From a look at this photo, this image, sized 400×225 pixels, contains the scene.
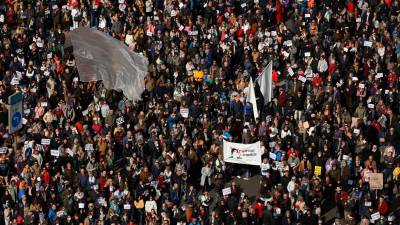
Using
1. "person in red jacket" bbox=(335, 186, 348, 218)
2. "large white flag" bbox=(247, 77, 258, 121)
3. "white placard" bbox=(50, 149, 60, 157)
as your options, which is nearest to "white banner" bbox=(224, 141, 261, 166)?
"large white flag" bbox=(247, 77, 258, 121)

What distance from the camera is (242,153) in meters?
51.9

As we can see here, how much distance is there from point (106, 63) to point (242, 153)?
7.36 m

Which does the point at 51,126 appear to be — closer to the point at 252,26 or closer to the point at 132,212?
the point at 132,212

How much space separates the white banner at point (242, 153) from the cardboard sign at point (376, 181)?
385cm

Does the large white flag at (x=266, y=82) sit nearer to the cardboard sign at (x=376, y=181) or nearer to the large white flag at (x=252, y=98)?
the large white flag at (x=252, y=98)

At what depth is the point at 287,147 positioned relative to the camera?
52.3m

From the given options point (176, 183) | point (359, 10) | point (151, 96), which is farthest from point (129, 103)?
point (359, 10)

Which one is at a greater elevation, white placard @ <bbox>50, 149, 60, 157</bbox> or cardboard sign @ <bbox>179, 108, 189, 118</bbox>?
cardboard sign @ <bbox>179, 108, 189, 118</bbox>

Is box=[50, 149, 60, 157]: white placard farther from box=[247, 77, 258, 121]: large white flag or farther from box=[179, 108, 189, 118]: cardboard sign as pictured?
box=[247, 77, 258, 121]: large white flag

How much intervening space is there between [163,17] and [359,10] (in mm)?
7704

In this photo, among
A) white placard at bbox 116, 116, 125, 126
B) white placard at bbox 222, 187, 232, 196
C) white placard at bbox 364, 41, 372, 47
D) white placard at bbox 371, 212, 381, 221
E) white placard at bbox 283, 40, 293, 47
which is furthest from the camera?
white placard at bbox 283, 40, 293, 47

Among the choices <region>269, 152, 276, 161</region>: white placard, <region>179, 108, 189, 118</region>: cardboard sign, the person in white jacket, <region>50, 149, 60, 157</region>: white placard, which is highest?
<region>179, 108, 189, 118</region>: cardboard sign

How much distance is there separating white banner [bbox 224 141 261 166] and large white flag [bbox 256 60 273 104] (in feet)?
13.9

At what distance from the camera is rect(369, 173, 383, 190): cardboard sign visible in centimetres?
5031
